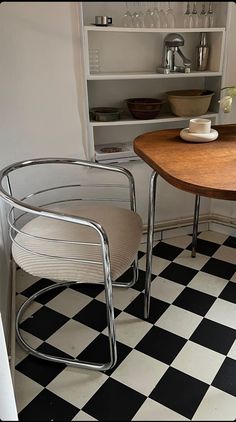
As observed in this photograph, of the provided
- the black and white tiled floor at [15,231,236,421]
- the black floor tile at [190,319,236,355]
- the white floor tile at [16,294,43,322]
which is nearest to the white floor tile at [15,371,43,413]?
the black and white tiled floor at [15,231,236,421]

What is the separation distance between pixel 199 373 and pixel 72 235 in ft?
2.27

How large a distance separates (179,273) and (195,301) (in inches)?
9.2

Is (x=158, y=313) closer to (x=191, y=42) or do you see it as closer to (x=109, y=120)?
(x=109, y=120)

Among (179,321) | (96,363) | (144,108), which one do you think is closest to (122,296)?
(179,321)

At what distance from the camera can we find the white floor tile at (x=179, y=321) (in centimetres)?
157

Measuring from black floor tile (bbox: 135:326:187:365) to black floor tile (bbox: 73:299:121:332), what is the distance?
0.19 m

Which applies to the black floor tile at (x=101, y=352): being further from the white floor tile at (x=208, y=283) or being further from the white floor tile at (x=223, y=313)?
the white floor tile at (x=208, y=283)

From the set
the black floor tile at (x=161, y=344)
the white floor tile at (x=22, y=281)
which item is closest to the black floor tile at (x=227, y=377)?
the black floor tile at (x=161, y=344)

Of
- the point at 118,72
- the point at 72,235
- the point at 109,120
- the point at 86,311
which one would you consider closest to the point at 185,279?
the point at 86,311

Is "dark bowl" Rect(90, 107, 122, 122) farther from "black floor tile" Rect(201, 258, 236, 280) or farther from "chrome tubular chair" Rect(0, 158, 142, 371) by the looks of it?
"black floor tile" Rect(201, 258, 236, 280)

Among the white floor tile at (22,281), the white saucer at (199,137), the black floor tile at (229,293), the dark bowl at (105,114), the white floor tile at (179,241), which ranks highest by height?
the dark bowl at (105,114)

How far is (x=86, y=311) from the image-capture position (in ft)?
5.52

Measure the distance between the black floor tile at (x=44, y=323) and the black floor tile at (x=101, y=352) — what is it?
185 mm

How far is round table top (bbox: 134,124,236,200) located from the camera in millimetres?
1081
